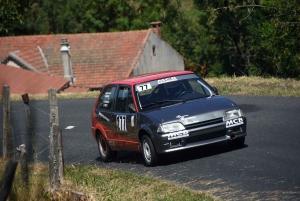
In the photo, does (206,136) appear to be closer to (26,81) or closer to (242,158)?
(242,158)

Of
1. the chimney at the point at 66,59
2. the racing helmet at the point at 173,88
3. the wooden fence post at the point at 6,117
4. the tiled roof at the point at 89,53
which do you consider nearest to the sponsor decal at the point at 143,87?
the racing helmet at the point at 173,88

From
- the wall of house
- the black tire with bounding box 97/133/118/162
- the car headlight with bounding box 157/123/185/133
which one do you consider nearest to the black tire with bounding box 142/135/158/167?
the car headlight with bounding box 157/123/185/133

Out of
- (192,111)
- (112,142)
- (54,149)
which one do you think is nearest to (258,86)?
(112,142)

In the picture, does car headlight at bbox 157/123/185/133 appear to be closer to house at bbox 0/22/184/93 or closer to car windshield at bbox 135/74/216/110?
car windshield at bbox 135/74/216/110

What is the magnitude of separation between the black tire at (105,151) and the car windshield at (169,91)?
58.5 inches

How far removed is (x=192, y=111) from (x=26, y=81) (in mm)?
33110

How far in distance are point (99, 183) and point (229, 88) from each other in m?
10.8

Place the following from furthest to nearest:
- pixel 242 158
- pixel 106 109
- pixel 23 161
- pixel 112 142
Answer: pixel 106 109
pixel 112 142
pixel 242 158
pixel 23 161

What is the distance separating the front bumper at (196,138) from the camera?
41.9 feet

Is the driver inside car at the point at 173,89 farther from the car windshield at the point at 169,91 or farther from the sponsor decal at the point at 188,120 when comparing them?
the sponsor decal at the point at 188,120

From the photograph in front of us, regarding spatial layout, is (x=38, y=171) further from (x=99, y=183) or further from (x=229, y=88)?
(x=229, y=88)

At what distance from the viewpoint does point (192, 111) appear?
13000mm

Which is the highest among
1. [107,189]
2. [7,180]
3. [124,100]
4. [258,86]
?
[124,100]

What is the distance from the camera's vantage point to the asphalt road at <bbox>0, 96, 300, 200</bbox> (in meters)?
10.6
